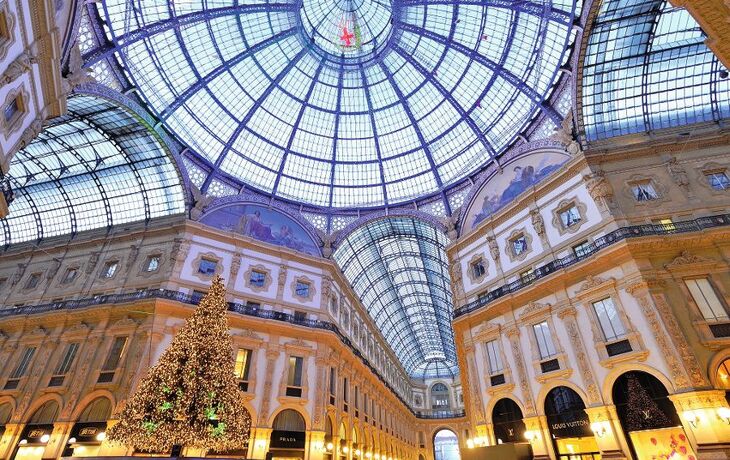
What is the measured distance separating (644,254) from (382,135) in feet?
82.2

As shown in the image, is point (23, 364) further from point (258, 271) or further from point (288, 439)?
point (288, 439)

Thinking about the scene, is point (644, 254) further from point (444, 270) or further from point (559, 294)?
point (444, 270)

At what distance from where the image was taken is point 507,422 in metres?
22.1

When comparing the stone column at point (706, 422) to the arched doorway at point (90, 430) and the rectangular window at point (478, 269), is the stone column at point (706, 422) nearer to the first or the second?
the rectangular window at point (478, 269)

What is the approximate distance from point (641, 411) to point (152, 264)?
32223mm

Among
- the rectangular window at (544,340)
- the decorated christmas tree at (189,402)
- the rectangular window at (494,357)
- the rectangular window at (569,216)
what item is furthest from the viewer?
the rectangular window at (494,357)

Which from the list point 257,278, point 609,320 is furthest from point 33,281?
point 609,320

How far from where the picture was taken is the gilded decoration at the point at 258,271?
93.9 ft

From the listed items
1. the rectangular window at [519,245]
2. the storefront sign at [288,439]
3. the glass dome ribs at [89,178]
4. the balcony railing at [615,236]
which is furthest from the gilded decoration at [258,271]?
the rectangular window at [519,245]

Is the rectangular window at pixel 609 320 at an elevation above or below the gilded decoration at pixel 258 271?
below

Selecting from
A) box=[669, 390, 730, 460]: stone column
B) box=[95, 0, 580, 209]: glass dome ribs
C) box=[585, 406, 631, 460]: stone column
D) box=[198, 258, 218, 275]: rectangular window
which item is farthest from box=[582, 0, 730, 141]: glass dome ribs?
box=[198, 258, 218, 275]: rectangular window

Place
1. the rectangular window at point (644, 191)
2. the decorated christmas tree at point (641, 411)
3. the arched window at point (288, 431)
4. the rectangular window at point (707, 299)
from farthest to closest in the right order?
the arched window at point (288, 431) < the rectangular window at point (644, 191) < the rectangular window at point (707, 299) < the decorated christmas tree at point (641, 411)

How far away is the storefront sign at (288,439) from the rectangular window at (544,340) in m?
16.5

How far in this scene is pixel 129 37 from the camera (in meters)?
23.4
